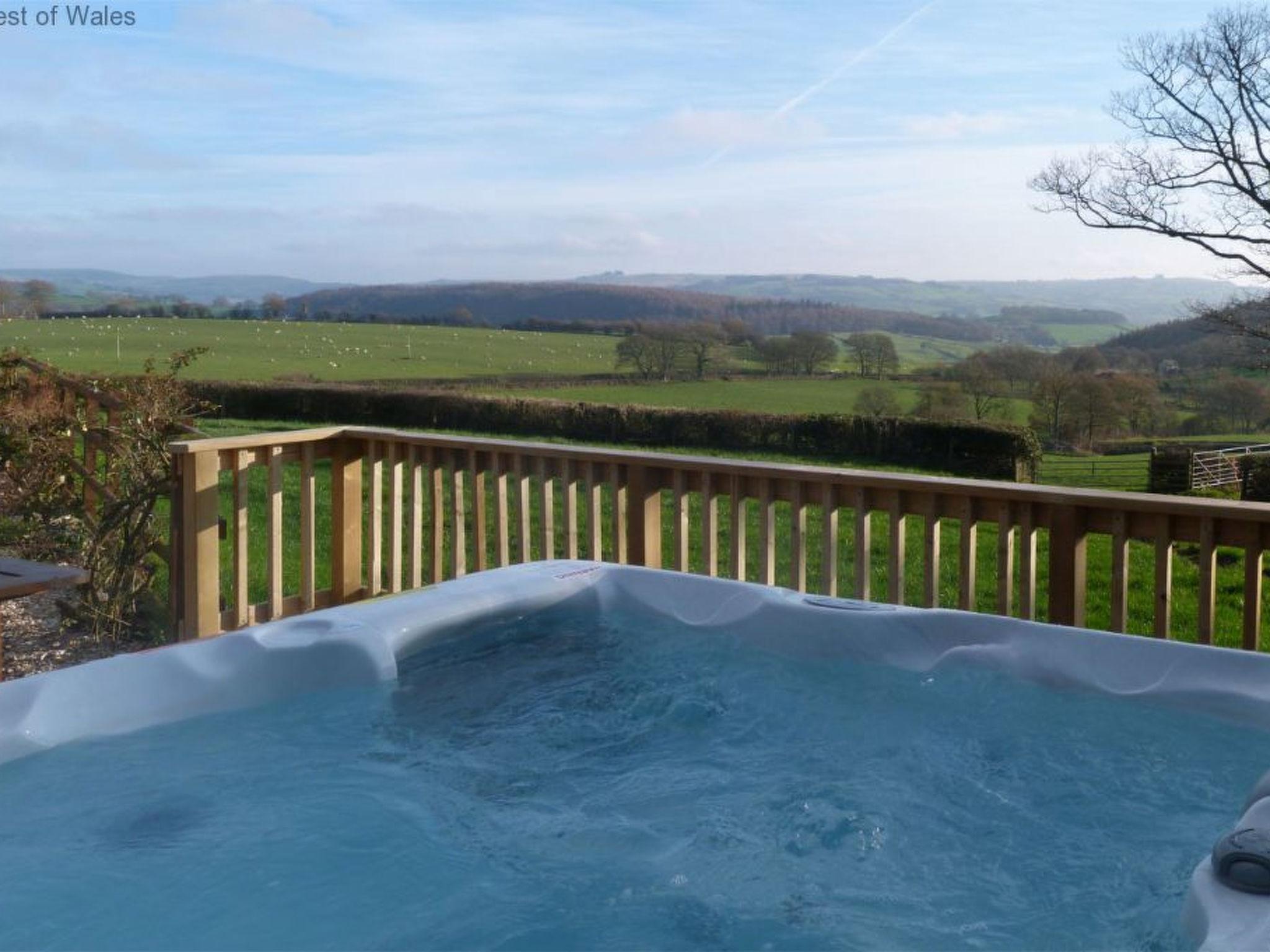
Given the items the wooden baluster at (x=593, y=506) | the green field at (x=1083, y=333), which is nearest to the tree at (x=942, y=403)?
the green field at (x=1083, y=333)

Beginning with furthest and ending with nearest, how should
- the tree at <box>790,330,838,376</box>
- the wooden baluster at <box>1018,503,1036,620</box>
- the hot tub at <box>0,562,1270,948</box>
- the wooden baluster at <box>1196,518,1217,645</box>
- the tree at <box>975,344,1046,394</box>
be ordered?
1. the tree at <box>790,330,838,376</box>
2. the tree at <box>975,344,1046,394</box>
3. the wooden baluster at <box>1018,503,1036,620</box>
4. the wooden baluster at <box>1196,518,1217,645</box>
5. the hot tub at <box>0,562,1270,948</box>

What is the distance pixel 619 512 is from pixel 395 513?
1.00 metres

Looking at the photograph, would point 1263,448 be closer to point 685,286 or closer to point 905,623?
point 685,286

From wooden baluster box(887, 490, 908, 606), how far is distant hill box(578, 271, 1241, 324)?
22.7ft

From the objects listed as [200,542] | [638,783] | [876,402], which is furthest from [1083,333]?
[638,783]

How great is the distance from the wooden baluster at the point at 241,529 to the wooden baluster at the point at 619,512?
1.26 m

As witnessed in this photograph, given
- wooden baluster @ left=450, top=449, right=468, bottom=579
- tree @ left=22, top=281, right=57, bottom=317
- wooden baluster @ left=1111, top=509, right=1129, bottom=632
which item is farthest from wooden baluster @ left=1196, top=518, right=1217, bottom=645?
tree @ left=22, top=281, right=57, bottom=317

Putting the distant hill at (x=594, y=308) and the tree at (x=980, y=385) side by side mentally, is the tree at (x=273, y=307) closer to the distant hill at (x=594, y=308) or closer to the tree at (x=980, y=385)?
→ the distant hill at (x=594, y=308)

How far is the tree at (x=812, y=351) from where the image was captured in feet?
34.3

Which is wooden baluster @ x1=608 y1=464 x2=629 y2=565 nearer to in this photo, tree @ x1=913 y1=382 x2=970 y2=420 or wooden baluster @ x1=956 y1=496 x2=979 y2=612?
wooden baluster @ x1=956 y1=496 x2=979 y2=612

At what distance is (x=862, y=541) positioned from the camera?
3311 mm

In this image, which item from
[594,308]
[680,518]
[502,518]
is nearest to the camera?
[680,518]

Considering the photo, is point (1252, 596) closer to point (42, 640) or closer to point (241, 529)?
point (241, 529)

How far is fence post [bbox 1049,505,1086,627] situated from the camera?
2992mm
